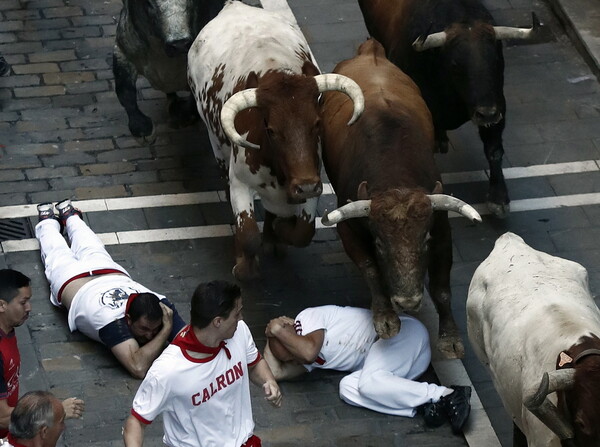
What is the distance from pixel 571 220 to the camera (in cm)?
1218

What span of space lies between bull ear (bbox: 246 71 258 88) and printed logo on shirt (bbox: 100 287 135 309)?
1.95 meters

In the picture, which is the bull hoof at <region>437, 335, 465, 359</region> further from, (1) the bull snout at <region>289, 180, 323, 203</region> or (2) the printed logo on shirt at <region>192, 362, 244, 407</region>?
(2) the printed logo on shirt at <region>192, 362, 244, 407</region>

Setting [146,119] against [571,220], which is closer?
[571,220]

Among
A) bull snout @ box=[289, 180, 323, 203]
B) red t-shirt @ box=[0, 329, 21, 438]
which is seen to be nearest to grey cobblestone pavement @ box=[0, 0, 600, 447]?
red t-shirt @ box=[0, 329, 21, 438]

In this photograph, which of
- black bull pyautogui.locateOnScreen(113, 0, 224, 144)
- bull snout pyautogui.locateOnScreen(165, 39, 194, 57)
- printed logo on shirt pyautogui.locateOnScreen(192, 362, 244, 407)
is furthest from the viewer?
black bull pyautogui.locateOnScreen(113, 0, 224, 144)

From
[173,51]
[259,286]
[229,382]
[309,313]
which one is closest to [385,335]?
[309,313]

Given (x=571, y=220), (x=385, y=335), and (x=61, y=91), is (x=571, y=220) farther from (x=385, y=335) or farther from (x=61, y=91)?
(x=61, y=91)

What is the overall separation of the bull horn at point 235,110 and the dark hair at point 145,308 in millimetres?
1373

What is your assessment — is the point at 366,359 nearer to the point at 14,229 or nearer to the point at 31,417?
the point at 31,417

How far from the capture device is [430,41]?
38.4 feet

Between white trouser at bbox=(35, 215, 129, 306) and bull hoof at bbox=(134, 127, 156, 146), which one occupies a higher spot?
white trouser at bbox=(35, 215, 129, 306)

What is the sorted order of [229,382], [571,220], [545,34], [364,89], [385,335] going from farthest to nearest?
[545,34], [571,220], [364,89], [385,335], [229,382]

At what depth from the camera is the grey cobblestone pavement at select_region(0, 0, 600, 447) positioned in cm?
1005

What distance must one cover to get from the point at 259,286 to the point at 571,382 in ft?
14.5
